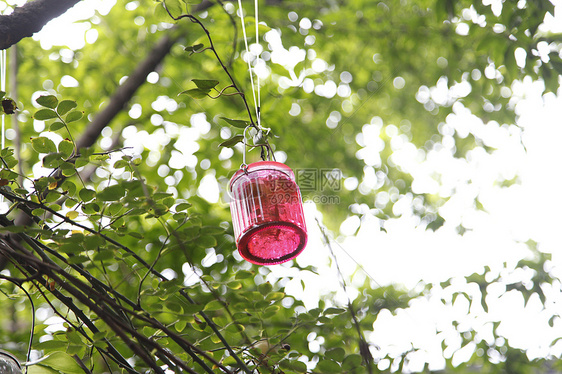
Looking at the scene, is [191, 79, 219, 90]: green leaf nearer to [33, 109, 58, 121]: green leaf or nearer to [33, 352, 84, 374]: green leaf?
[33, 109, 58, 121]: green leaf

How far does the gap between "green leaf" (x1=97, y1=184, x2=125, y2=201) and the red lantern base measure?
1.19 ft

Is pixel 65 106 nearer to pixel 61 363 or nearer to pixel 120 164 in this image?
pixel 120 164

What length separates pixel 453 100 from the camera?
300cm

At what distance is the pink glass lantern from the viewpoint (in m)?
1.20

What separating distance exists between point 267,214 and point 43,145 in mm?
568

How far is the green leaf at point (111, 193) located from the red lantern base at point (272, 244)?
363 millimetres

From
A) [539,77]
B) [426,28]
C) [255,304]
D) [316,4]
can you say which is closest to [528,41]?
[539,77]

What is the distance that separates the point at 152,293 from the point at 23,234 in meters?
0.30

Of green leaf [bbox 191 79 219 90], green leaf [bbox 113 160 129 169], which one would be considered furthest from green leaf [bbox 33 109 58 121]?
green leaf [bbox 191 79 219 90]

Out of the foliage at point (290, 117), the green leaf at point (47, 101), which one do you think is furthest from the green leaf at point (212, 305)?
the green leaf at point (47, 101)

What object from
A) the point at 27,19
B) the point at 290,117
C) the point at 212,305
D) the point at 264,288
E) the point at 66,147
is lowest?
the point at 212,305

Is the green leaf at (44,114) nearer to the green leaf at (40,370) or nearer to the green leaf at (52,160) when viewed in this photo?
the green leaf at (52,160)

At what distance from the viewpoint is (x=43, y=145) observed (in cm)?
110


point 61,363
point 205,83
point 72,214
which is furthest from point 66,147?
point 61,363
